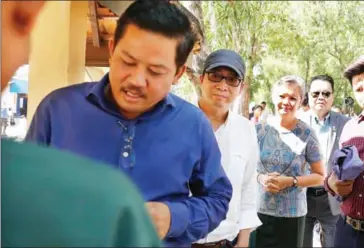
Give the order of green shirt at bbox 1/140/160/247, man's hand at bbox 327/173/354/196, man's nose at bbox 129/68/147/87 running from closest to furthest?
green shirt at bbox 1/140/160/247 → man's nose at bbox 129/68/147/87 → man's hand at bbox 327/173/354/196

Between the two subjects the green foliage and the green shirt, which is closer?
the green shirt

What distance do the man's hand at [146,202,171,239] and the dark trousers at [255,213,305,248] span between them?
2.62ft

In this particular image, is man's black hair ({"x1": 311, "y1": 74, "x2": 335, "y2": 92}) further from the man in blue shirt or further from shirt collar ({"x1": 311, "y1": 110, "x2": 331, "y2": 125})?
the man in blue shirt

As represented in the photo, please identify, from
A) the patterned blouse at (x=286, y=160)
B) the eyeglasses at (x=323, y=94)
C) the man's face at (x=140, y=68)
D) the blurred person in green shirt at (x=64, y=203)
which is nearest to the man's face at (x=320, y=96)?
the eyeglasses at (x=323, y=94)

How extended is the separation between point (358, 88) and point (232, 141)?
312mm

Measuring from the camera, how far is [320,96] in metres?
1.05

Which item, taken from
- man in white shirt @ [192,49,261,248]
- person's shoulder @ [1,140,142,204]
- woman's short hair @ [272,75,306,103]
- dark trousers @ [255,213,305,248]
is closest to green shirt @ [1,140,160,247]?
person's shoulder @ [1,140,142,204]

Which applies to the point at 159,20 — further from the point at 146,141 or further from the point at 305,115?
the point at 305,115

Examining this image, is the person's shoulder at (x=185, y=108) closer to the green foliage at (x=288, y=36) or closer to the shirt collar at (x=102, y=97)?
→ the shirt collar at (x=102, y=97)

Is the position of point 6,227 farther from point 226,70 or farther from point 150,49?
point 226,70

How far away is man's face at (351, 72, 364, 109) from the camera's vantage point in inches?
40.4

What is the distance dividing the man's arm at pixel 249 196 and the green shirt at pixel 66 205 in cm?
68

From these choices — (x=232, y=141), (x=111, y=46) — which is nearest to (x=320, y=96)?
(x=232, y=141)

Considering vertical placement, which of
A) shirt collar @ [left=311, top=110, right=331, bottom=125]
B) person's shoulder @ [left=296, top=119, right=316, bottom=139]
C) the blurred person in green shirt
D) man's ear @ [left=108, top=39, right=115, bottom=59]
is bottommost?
the blurred person in green shirt
